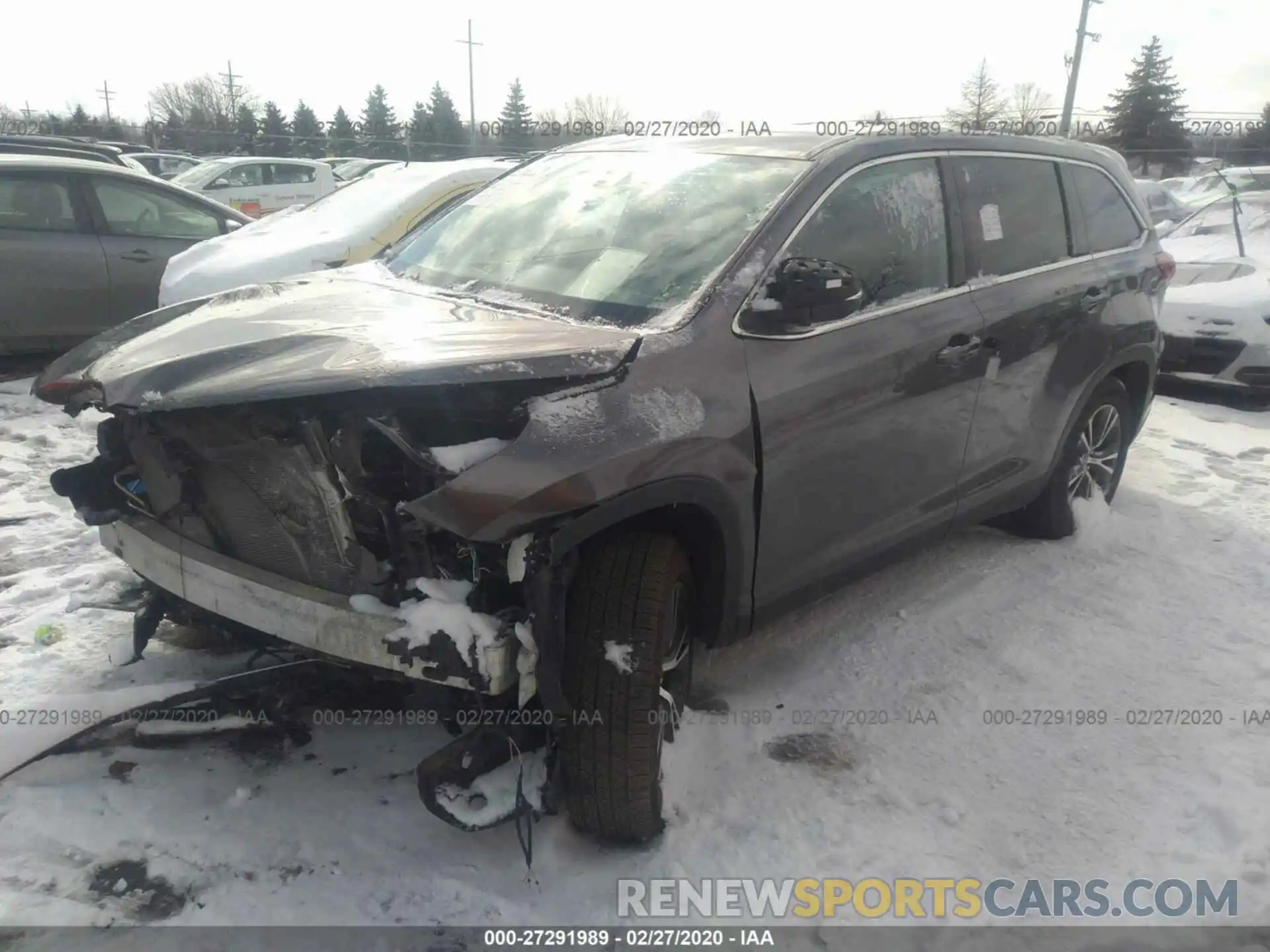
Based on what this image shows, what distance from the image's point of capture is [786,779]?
9.46 feet

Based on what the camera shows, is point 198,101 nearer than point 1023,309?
No

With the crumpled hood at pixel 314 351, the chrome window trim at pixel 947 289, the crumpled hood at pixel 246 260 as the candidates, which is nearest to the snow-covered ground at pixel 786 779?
the crumpled hood at pixel 314 351

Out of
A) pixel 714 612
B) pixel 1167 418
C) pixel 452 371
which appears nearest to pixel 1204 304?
pixel 1167 418

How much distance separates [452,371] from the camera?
7.12ft

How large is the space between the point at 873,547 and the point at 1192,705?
1.28 metres

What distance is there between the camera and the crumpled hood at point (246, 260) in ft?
19.8

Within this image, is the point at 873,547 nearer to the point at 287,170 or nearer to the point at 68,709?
the point at 68,709

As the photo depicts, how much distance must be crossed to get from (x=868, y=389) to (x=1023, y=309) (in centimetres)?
113

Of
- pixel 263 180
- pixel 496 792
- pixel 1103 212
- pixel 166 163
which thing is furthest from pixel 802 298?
pixel 166 163

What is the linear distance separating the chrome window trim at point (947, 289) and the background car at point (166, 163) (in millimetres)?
21212

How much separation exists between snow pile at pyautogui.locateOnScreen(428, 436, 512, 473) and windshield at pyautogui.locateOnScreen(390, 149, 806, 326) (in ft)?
2.23

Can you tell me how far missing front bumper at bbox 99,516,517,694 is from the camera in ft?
7.18

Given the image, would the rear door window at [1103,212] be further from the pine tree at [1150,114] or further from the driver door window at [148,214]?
the pine tree at [1150,114]

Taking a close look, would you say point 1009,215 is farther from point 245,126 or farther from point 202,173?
point 245,126
